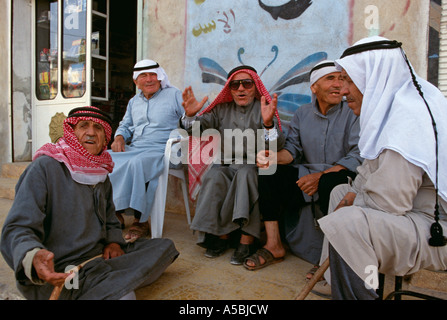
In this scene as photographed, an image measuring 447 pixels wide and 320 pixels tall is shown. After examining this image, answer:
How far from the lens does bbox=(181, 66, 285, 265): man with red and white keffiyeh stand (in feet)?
8.63

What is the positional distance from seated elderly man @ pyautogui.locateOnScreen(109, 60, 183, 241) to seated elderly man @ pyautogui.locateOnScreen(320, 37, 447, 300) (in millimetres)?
1938

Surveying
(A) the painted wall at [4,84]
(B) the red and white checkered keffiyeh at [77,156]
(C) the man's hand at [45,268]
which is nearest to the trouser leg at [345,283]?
(C) the man's hand at [45,268]

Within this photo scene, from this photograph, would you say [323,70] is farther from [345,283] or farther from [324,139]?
[345,283]

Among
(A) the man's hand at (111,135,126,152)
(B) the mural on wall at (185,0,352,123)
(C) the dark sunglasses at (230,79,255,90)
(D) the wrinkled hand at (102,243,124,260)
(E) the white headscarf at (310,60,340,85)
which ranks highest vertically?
(B) the mural on wall at (185,0,352,123)

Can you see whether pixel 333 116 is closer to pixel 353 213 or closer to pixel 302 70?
pixel 302 70

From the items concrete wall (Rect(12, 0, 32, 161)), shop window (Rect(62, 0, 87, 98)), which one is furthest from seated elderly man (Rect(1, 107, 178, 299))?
concrete wall (Rect(12, 0, 32, 161))

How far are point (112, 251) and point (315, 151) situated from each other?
1739 millimetres

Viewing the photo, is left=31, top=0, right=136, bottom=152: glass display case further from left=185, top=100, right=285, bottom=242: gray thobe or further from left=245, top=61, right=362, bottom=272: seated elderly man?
left=245, top=61, right=362, bottom=272: seated elderly man

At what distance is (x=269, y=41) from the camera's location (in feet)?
11.5

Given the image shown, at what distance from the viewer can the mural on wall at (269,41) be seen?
126 inches

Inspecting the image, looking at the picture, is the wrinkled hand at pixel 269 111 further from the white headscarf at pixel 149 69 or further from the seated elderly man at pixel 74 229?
the white headscarf at pixel 149 69

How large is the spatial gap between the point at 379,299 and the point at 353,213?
0.44 metres

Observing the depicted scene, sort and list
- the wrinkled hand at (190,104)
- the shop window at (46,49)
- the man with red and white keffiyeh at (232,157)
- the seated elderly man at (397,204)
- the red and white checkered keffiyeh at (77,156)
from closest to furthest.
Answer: the seated elderly man at (397,204)
the red and white checkered keffiyeh at (77,156)
the man with red and white keffiyeh at (232,157)
the wrinkled hand at (190,104)
the shop window at (46,49)
